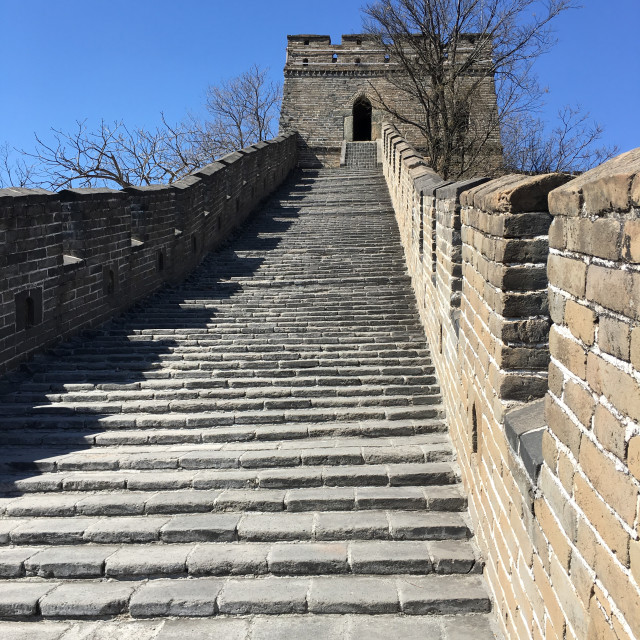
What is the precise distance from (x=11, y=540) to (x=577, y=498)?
416 centimetres

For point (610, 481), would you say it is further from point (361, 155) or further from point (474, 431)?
point (361, 155)

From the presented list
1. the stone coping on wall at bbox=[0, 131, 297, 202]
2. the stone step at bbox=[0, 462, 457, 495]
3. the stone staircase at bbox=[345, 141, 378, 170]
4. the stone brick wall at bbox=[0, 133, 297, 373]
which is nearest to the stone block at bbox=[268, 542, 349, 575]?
the stone step at bbox=[0, 462, 457, 495]

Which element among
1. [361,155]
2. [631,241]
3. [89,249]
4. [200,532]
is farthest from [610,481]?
[361,155]

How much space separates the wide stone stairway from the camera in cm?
430

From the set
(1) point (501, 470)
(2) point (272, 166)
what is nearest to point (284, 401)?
(1) point (501, 470)

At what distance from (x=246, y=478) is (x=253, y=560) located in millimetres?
970

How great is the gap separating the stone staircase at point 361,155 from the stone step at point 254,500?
59.0ft

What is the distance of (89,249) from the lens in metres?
8.99

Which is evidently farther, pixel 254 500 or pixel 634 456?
pixel 254 500

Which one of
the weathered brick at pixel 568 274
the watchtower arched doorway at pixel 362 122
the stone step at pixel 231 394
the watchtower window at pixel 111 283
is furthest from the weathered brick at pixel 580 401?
the watchtower arched doorway at pixel 362 122

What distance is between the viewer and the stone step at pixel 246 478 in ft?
18.1

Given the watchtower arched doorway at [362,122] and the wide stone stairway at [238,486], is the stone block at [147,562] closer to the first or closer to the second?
the wide stone stairway at [238,486]

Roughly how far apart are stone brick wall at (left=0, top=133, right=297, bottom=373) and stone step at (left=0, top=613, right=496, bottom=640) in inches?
143

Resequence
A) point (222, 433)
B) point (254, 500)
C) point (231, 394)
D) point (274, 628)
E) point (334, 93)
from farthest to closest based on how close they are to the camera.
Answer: point (334, 93), point (231, 394), point (222, 433), point (254, 500), point (274, 628)
